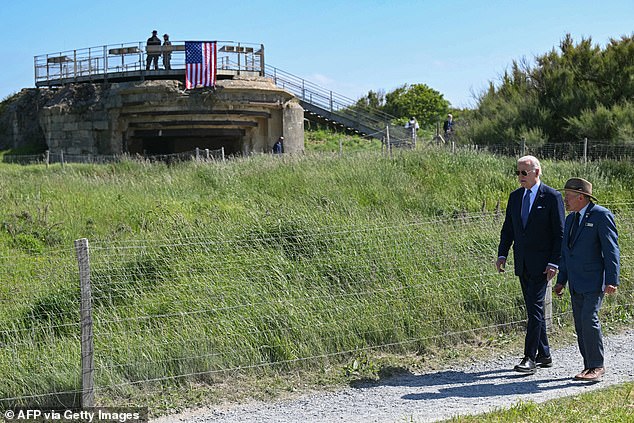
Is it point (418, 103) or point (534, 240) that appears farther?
point (418, 103)

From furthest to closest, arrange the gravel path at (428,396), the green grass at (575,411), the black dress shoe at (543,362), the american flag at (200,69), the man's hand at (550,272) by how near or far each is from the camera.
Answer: the american flag at (200,69), the black dress shoe at (543,362), the man's hand at (550,272), the gravel path at (428,396), the green grass at (575,411)

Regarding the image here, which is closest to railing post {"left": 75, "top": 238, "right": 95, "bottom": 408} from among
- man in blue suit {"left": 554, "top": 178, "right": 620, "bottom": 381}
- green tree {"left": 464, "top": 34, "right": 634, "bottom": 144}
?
man in blue suit {"left": 554, "top": 178, "right": 620, "bottom": 381}

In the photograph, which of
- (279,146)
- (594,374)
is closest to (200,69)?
(279,146)

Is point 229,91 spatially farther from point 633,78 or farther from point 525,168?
point 525,168

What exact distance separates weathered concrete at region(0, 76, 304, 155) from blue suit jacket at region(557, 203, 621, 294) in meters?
21.0

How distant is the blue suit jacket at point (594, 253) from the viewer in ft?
21.4

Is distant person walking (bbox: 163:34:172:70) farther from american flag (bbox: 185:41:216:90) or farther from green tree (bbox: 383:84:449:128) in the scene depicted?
green tree (bbox: 383:84:449:128)

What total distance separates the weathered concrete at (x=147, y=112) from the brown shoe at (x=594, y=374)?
70.3 feet

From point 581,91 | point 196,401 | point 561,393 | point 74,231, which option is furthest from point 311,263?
point 581,91

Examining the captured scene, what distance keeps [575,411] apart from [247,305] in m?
3.28

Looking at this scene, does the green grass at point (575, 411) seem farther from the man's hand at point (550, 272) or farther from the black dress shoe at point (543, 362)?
the man's hand at point (550, 272)

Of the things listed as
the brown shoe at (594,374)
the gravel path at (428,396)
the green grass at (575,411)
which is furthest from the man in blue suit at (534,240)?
the green grass at (575,411)

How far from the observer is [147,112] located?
87.6 feet

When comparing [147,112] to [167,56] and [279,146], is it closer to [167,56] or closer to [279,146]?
[167,56]
